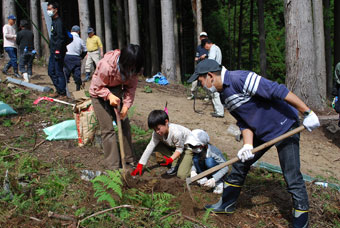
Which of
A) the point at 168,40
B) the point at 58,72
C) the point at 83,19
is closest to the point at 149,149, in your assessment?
the point at 58,72

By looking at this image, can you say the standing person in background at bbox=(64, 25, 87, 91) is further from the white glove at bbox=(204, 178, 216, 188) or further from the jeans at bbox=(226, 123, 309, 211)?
the jeans at bbox=(226, 123, 309, 211)

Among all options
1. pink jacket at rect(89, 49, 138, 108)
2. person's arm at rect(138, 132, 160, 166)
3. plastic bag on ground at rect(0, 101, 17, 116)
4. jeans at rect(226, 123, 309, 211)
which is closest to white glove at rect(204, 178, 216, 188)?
person's arm at rect(138, 132, 160, 166)

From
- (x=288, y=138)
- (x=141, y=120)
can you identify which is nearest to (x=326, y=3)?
(x=141, y=120)

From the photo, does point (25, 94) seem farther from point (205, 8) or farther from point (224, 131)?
point (205, 8)

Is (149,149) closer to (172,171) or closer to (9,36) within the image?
(172,171)

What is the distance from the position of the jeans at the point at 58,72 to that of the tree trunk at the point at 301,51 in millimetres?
5244

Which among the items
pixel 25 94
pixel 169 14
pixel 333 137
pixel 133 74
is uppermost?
pixel 169 14

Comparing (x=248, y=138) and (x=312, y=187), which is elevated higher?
(x=248, y=138)

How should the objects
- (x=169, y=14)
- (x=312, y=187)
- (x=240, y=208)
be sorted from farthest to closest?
(x=169, y=14) < (x=312, y=187) < (x=240, y=208)

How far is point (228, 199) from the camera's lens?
351 cm

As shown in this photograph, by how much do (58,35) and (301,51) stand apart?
547 cm

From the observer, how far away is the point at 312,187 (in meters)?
4.19

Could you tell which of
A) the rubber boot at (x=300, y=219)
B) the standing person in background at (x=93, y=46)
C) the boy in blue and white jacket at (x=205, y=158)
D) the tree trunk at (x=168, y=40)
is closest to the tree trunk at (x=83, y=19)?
the standing person in background at (x=93, y=46)

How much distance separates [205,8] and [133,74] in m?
21.1
